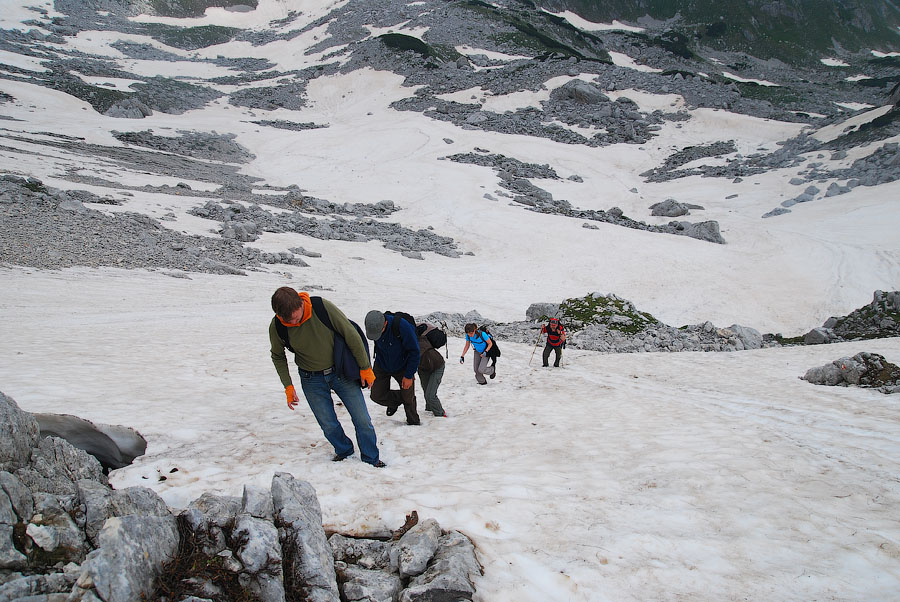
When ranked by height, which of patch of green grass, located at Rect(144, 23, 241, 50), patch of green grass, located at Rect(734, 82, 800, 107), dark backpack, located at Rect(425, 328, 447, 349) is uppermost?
patch of green grass, located at Rect(144, 23, 241, 50)

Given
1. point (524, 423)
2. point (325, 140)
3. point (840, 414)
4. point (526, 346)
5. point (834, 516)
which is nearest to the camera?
point (834, 516)

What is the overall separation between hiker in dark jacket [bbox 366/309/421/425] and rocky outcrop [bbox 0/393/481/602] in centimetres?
248

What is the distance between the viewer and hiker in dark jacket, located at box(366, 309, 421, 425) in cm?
644

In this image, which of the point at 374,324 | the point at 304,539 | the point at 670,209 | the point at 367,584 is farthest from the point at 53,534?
the point at 670,209

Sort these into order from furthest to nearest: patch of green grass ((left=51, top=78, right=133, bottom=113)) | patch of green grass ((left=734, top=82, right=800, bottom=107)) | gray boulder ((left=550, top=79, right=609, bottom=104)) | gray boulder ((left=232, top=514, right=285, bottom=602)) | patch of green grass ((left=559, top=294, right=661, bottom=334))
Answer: patch of green grass ((left=734, top=82, right=800, bottom=107))
gray boulder ((left=550, top=79, right=609, bottom=104))
patch of green grass ((left=51, top=78, right=133, bottom=113))
patch of green grass ((left=559, top=294, right=661, bottom=334))
gray boulder ((left=232, top=514, right=285, bottom=602))

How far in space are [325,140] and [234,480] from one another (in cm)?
6076

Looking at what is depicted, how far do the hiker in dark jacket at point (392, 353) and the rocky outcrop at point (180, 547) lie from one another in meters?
2.48

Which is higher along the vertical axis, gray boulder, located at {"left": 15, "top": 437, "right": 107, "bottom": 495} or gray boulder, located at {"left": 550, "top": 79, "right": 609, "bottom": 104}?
gray boulder, located at {"left": 550, "top": 79, "right": 609, "bottom": 104}

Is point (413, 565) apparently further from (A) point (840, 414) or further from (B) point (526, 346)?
(B) point (526, 346)

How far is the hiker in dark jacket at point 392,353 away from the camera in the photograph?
6.44m

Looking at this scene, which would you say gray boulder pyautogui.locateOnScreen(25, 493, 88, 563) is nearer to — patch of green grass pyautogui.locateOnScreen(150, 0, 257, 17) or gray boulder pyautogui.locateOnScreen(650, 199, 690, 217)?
gray boulder pyautogui.locateOnScreen(650, 199, 690, 217)

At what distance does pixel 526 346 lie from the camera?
57.1 feet

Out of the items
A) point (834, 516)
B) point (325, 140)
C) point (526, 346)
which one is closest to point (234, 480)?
point (834, 516)

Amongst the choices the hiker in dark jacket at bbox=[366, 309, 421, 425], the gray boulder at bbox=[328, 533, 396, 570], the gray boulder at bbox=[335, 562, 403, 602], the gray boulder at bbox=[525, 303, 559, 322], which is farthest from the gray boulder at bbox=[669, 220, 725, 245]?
the gray boulder at bbox=[335, 562, 403, 602]
